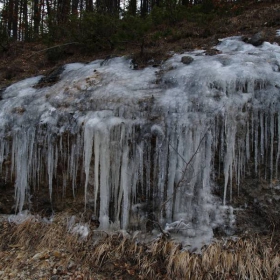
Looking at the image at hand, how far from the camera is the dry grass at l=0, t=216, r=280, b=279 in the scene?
311 centimetres

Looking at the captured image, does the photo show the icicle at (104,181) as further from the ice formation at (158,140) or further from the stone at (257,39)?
the stone at (257,39)

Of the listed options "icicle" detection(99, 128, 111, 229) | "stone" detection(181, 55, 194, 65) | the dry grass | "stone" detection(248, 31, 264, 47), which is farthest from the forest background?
the dry grass

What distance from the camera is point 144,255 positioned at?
3412mm

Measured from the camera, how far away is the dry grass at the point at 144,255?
311 cm

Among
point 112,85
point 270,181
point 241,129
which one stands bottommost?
point 270,181

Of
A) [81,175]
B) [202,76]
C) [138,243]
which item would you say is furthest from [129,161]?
[202,76]

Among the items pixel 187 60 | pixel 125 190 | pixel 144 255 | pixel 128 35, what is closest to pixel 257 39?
pixel 187 60

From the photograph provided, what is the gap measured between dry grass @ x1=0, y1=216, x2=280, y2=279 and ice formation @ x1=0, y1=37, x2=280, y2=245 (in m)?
0.32

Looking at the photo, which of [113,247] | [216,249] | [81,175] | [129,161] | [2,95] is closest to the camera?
[216,249]

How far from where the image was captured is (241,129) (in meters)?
3.70

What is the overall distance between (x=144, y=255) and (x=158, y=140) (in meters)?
1.61

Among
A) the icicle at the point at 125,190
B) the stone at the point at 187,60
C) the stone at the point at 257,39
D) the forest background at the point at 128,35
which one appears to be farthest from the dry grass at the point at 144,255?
the stone at the point at 257,39

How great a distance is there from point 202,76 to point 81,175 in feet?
8.57

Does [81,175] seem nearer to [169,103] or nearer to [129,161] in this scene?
[129,161]
